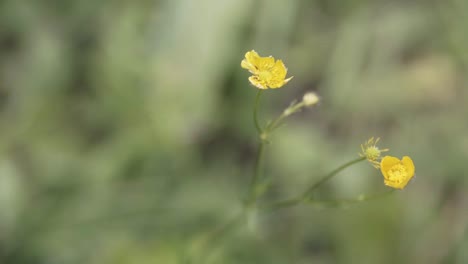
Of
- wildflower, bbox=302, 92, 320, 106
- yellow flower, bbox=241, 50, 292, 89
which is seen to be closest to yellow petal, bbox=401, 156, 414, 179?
wildflower, bbox=302, 92, 320, 106

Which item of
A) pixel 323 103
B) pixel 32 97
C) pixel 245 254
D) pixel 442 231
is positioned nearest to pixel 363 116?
pixel 323 103

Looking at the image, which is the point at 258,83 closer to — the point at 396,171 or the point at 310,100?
the point at 310,100

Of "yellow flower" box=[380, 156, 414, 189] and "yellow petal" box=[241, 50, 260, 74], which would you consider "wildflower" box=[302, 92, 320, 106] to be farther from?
"yellow flower" box=[380, 156, 414, 189]

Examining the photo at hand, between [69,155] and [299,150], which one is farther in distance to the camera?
[299,150]

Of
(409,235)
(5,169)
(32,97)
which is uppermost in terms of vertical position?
(32,97)

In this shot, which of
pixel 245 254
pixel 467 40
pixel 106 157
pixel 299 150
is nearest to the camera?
pixel 245 254

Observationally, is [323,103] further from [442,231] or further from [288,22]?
[442,231]

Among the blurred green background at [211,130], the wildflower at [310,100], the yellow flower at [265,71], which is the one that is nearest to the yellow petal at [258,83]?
the yellow flower at [265,71]
